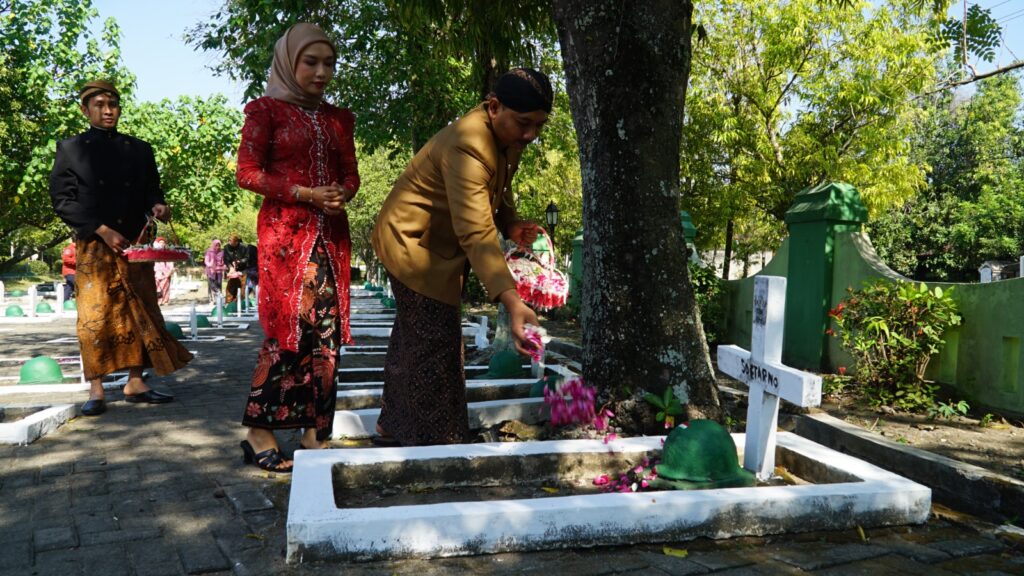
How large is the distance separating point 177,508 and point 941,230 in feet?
105

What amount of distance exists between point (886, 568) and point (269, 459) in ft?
8.93

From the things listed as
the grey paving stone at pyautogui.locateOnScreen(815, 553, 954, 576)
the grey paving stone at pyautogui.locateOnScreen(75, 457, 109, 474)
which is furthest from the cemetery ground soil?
the grey paving stone at pyautogui.locateOnScreen(75, 457, 109, 474)

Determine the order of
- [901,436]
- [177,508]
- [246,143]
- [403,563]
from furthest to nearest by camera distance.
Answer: [901,436] < [246,143] < [177,508] < [403,563]

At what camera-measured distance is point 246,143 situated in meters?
3.78

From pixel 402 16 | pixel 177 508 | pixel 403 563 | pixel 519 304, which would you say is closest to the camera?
pixel 403 563

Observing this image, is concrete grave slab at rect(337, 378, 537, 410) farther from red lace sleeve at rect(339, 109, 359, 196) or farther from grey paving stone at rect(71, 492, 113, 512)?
grey paving stone at rect(71, 492, 113, 512)

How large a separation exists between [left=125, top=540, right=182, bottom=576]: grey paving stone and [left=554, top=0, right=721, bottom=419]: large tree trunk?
242 centimetres

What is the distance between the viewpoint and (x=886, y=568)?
2.71 metres

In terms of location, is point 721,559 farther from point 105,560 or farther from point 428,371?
point 105,560

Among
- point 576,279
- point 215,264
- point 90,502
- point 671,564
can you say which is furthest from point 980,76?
point 215,264

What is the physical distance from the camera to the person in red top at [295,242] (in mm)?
3801

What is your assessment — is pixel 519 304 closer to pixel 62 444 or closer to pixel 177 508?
pixel 177 508

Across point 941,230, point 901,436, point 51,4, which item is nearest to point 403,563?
point 901,436

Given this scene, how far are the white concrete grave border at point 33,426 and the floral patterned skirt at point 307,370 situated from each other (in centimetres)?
140
